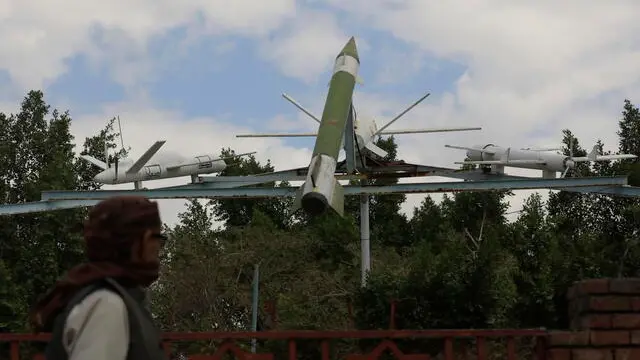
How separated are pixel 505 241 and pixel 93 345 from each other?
30.4 m

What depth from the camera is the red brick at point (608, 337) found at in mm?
5781

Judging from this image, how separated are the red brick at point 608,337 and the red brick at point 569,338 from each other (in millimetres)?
45

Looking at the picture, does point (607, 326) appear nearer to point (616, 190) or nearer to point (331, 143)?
point (331, 143)

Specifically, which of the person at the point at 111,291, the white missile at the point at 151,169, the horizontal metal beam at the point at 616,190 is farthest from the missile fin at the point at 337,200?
the person at the point at 111,291

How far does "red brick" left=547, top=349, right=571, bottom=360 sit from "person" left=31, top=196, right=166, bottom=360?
144 inches

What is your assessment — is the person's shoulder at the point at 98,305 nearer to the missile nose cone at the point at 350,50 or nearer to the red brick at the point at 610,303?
the red brick at the point at 610,303

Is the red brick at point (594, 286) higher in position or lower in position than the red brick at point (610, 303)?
higher

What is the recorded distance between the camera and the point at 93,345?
7.92ft

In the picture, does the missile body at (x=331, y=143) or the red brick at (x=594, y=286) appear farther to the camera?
the missile body at (x=331, y=143)

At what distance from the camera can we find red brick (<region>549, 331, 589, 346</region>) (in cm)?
581

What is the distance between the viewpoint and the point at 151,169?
31328 mm

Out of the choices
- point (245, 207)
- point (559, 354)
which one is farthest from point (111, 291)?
point (245, 207)

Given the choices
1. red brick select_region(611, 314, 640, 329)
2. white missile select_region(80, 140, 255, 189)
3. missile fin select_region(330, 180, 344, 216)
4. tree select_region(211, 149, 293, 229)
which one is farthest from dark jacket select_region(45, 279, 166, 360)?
tree select_region(211, 149, 293, 229)

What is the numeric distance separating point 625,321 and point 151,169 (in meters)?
26.5
